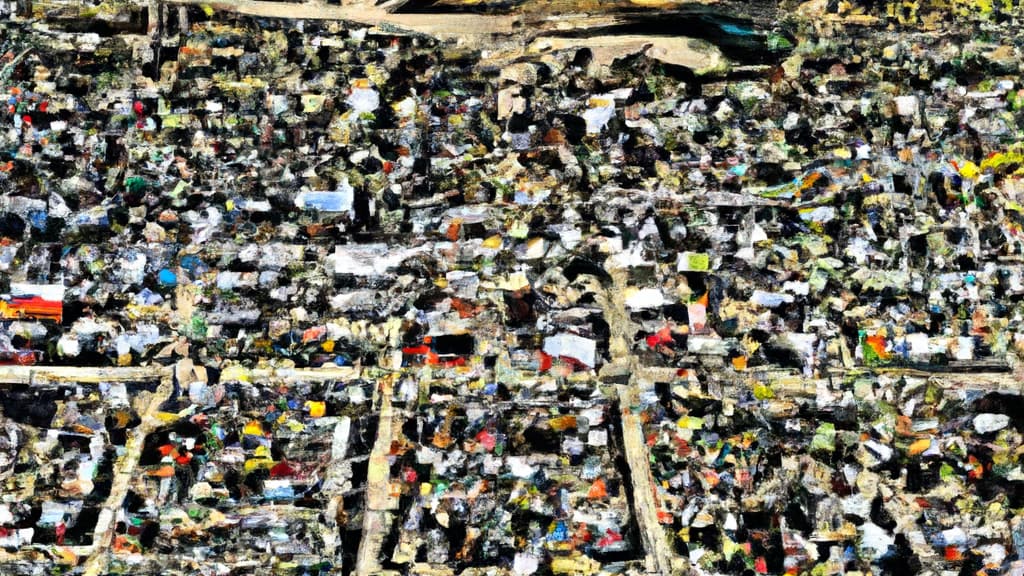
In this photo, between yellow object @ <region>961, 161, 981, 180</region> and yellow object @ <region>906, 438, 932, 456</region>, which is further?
yellow object @ <region>961, 161, 981, 180</region>

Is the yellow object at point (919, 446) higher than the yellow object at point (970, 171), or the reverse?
the yellow object at point (970, 171)

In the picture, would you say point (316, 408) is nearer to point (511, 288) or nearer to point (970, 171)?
point (511, 288)

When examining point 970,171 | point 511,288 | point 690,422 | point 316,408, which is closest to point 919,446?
point 690,422

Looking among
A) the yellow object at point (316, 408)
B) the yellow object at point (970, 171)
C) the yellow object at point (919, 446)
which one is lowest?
the yellow object at point (919, 446)

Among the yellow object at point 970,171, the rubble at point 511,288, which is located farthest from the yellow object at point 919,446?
the yellow object at point 970,171

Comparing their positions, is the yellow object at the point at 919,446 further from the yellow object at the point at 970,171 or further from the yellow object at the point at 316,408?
the yellow object at the point at 316,408

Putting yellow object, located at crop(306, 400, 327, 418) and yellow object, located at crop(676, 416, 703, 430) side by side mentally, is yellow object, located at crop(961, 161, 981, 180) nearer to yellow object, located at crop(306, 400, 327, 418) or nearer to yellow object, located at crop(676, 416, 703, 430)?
yellow object, located at crop(676, 416, 703, 430)

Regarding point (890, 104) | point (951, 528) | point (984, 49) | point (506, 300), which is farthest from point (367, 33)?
point (951, 528)

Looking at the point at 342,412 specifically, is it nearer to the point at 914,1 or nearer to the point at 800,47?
the point at 800,47

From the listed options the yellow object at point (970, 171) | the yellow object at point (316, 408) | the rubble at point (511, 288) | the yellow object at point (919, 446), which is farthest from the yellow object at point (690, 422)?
the yellow object at point (970, 171)

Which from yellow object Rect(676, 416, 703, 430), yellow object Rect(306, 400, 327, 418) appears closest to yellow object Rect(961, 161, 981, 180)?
yellow object Rect(676, 416, 703, 430)

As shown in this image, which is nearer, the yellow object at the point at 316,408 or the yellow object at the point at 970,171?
the yellow object at the point at 316,408
